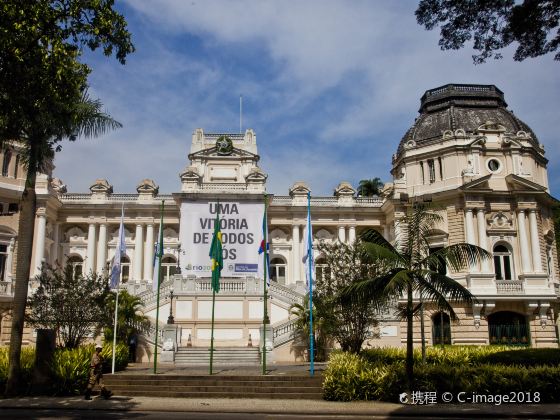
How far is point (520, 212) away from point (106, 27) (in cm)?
3067

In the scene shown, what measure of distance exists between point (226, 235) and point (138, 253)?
7.84m

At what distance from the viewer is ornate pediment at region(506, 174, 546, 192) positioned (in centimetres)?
3488

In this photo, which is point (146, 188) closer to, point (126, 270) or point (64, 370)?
point (126, 270)

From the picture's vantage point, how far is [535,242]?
34.6 m

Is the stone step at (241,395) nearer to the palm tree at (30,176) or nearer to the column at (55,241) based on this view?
the palm tree at (30,176)

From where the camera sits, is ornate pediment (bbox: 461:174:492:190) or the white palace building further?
ornate pediment (bbox: 461:174:492:190)

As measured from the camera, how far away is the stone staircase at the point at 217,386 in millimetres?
18016

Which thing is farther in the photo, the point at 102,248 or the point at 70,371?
the point at 102,248

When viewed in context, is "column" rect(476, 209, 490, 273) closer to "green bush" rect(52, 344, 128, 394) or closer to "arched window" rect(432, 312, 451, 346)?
"arched window" rect(432, 312, 451, 346)

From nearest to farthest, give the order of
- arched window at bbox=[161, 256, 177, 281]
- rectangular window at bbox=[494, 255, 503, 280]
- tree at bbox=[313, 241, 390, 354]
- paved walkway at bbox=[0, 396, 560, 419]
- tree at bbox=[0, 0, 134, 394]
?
tree at bbox=[0, 0, 134, 394]
paved walkway at bbox=[0, 396, 560, 419]
tree at bbox=[313, 241, 390, 354]
rectangular window at bbox=[494, 255, 503, 280]
arched window at bbox=[161, 256, 177, 281]

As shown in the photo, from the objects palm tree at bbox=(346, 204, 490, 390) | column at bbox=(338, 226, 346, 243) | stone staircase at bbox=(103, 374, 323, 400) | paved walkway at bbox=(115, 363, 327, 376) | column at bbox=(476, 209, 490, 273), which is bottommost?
stone staircase at bbox=(103, 374, 323, 400)

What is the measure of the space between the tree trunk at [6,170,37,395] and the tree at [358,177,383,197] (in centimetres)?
4096

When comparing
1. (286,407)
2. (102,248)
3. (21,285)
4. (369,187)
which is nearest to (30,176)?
(21,285)

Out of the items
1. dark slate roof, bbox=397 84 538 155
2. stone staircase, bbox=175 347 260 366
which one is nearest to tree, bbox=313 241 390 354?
stone staircase, bbox=175 347 260 366
